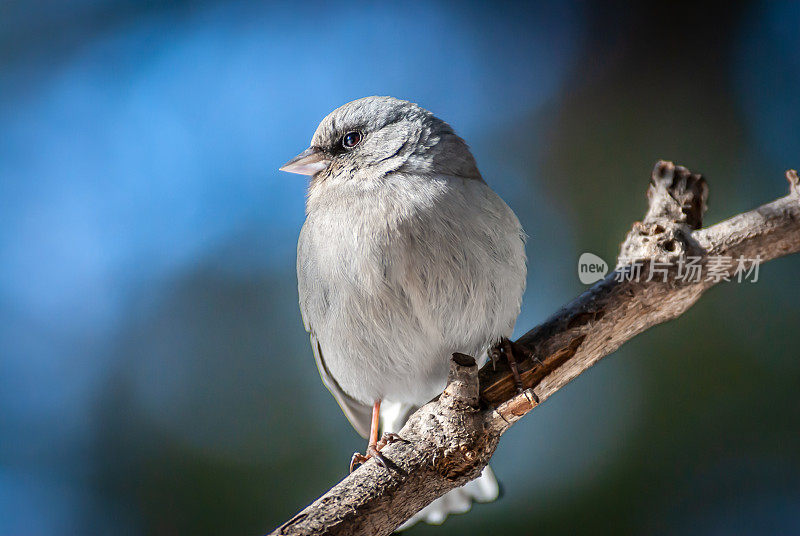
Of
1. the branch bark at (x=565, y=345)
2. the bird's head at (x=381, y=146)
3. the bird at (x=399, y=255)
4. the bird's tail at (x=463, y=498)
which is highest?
the bird's head at (x=381, y=146)

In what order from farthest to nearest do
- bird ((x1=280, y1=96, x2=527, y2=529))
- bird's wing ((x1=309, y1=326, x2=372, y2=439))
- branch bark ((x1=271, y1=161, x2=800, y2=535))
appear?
bird's wing ((x1=309, y1=326, x2=372, y2=439)) → bird ((x1=280, y1=96, x2=527, y2=529)) → branch bark ((x1=271, y1=161, x2=800, y2=535))

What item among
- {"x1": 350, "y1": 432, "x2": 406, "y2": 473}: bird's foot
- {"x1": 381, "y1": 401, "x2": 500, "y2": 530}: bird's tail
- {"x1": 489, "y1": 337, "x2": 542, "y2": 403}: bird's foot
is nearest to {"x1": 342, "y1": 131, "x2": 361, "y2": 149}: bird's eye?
{"x1": 489, "y1": 337, "x2": 542, "y2": 403}: bird's foot

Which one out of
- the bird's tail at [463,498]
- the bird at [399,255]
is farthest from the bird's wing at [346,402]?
the bird's tail at [463,498]

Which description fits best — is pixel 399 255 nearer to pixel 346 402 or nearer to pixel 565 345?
pixel 565 345

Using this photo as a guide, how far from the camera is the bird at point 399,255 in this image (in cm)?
144

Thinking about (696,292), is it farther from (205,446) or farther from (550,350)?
(205,446)

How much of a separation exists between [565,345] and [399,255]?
0.51 meters

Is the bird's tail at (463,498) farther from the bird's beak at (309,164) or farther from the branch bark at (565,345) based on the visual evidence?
the bird's beak at (309,164)

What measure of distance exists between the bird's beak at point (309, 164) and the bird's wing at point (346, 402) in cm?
49

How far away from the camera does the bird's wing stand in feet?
5.92

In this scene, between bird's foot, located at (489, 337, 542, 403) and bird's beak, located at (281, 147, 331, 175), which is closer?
bird's foot, located at (489, 337, 542, 403)

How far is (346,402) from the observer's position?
1904 millimetres

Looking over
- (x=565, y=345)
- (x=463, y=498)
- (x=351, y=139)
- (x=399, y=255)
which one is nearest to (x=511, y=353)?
(x=565, y=345)

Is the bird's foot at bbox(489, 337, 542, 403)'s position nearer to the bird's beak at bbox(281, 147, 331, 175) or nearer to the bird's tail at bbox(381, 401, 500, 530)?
the bird's tail at bbox(381, 401, 500, 530)
